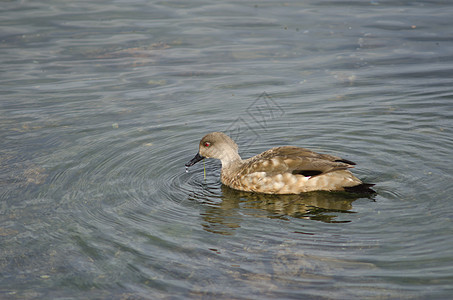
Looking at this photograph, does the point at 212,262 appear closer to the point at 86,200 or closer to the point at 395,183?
the point at 86,200

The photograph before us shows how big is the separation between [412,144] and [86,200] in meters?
5.52

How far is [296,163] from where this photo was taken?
927cm

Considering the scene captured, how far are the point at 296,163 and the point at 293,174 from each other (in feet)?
0.58

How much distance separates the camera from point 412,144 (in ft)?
34.1

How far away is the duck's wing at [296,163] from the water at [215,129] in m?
0.44

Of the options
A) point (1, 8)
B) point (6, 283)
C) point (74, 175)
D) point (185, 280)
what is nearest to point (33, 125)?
→ point (74, 175)

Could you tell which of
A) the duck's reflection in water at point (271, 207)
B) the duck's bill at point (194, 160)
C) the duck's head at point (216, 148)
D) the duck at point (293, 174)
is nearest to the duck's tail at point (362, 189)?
the duck at point (293, 174)

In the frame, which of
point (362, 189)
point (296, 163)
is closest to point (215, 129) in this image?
point (296, 163)

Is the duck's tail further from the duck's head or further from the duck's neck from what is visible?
the duck's head

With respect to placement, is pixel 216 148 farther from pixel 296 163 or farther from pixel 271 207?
pixel 271 207

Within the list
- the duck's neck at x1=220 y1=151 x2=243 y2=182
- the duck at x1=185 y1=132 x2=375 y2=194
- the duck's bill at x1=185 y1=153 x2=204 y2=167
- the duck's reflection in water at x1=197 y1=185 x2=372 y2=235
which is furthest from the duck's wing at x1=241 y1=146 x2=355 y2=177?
the duck's bill at x1=185 y1=153 x2=204 y2=167

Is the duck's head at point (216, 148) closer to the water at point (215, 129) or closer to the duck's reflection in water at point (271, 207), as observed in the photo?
the water at point (215, 129)

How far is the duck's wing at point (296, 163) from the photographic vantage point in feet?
29.6

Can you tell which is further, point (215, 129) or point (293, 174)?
point (215, 129)
